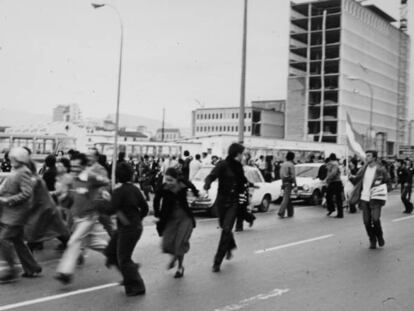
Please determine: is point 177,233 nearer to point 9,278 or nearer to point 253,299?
point 253,299

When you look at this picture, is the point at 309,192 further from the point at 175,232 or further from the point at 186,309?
the point at 186,309

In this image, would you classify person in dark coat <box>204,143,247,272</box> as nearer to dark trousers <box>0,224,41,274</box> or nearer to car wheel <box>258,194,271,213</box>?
dark trousers <box>0,224,41,274</box>

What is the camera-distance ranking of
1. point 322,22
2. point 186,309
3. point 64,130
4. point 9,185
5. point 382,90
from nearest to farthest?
point 186,309
point 9,185
point 64,130
point 322,22
point 382,90

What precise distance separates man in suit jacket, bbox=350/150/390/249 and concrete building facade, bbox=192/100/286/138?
105405 millimetres

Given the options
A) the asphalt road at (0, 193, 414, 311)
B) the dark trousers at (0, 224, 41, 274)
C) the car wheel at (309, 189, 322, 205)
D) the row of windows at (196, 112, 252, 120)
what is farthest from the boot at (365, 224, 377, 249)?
the row of windows at (196, 112, 252, 120)

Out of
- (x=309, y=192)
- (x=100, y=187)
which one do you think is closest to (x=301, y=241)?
(x=100, y=187)

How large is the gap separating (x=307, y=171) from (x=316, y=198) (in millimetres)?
1272

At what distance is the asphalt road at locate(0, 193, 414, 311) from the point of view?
6.20 metres

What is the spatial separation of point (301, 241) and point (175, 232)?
4.22m

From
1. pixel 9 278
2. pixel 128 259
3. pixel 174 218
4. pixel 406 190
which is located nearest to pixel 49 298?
pixel 128 259

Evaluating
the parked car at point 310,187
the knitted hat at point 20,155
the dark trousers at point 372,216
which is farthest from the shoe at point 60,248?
the parked car at point 310,187

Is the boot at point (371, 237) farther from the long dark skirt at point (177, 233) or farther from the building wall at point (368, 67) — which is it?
the building wall at point (368, 67)

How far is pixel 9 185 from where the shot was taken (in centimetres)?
717

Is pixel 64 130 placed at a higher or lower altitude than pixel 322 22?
lower
